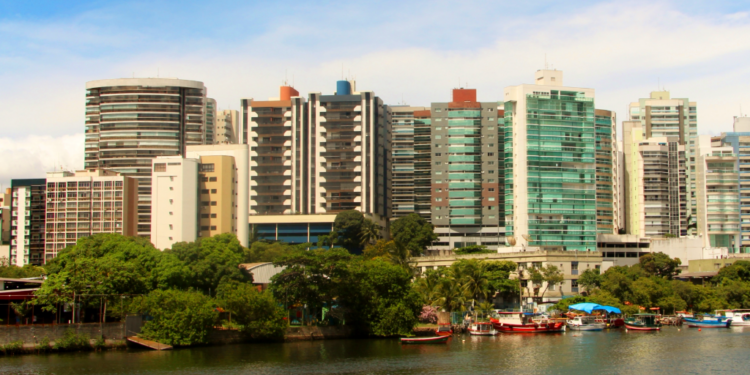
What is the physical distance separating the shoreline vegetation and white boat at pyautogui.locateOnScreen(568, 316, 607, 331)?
771cm

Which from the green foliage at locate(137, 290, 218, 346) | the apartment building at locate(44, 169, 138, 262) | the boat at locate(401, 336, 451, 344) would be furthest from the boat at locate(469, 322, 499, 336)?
the apartment building at locate(44, 169, 138, 262)

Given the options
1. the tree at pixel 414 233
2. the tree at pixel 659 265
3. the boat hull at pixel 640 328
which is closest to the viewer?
the boat hull at pixel 640 328

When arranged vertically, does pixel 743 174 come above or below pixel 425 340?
above

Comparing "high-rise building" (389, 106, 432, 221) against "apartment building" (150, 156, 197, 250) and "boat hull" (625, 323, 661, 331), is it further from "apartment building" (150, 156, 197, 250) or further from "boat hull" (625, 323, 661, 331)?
"boat hull" (625, 323, 661, 331)

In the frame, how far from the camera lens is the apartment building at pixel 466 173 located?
16675 centimetres

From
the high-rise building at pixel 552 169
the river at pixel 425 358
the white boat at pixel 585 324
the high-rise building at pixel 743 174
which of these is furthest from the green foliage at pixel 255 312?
the high-rise building at pixel 743 174

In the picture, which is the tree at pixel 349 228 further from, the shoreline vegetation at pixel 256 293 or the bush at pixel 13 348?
the bush at pixel 13 348

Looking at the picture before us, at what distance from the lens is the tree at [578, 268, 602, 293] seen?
11750 centimetres

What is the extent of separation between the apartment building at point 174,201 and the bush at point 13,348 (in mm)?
62968

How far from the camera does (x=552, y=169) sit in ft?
467

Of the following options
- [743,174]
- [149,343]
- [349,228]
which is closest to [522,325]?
[149,343]

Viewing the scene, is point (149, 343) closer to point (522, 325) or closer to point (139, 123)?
point (522, 325)

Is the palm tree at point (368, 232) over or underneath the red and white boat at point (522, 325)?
over

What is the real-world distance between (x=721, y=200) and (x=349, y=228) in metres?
75.4
